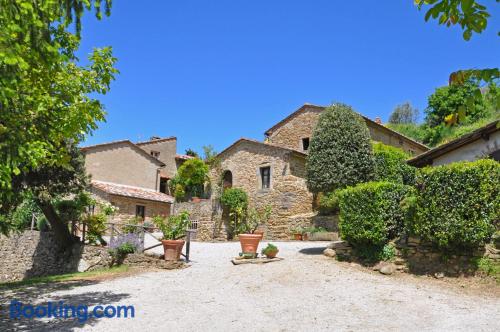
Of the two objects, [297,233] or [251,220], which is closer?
[297,233]

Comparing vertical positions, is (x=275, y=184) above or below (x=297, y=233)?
above

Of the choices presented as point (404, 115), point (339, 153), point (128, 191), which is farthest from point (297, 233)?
point (404, 115)

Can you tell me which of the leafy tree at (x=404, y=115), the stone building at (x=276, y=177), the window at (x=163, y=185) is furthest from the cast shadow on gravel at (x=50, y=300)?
the leafy tree at (x=404, y=115)

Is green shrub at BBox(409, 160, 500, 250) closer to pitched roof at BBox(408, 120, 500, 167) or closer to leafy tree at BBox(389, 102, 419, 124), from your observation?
pitched roof at BBox(408, 120, 500, 167)

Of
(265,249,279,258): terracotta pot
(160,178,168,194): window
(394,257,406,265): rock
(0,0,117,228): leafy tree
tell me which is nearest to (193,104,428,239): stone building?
(265,249,279,258): terracotta pot

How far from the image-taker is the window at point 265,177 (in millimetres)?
23227

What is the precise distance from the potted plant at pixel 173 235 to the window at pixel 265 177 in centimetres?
961

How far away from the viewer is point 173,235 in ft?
45.2

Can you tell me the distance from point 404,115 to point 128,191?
40921mm

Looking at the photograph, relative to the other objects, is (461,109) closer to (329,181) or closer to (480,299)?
(480,299)

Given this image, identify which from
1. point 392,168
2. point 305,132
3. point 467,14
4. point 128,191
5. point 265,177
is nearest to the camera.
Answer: point 467,14

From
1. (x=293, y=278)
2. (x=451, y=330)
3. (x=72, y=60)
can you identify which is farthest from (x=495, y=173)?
(x=72, y=60)

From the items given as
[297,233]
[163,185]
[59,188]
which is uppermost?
[163,185]

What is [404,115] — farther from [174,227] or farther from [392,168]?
[174,227]
